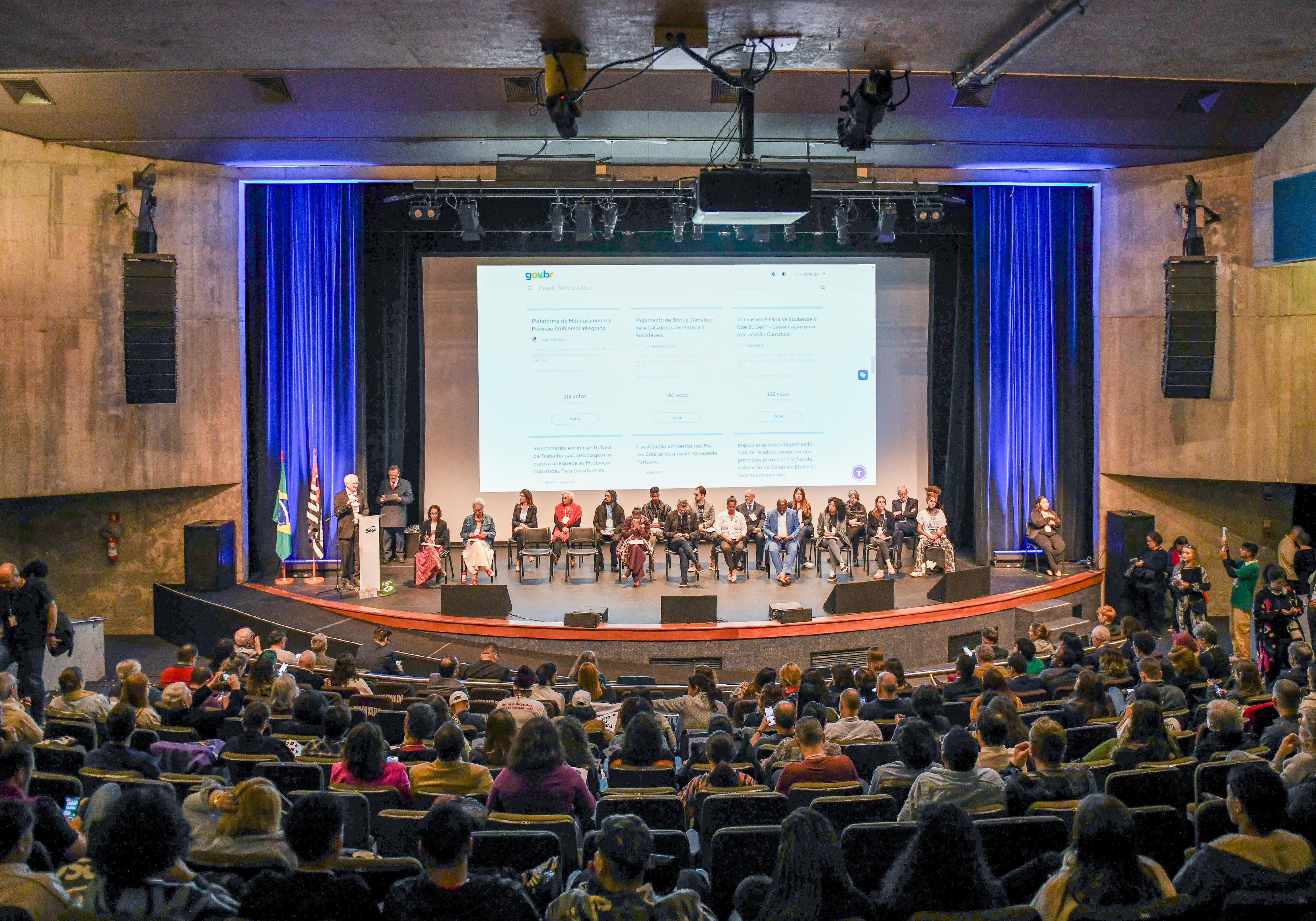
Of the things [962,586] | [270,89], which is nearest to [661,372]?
[962,586]

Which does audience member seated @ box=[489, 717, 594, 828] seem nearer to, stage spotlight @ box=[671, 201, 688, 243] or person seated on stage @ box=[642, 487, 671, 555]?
person seated on stage @ box=[642, 487, 671, 555]

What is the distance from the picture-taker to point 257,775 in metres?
3.57

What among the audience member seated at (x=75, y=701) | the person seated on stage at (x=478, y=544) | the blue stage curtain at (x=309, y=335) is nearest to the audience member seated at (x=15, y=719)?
the audience member seated at (x=75, y=701)

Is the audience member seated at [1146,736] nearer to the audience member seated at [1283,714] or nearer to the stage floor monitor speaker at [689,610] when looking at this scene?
the audience member seated at [1283,714]

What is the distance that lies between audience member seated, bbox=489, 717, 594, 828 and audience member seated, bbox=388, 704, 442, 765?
850mm

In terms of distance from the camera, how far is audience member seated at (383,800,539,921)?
2352 mm

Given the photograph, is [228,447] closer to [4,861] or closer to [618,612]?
[618,612]

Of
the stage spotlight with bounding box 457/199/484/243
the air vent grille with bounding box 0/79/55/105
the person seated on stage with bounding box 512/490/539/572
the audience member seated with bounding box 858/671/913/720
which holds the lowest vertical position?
the audience member seated with bounding box 858/671/913/720

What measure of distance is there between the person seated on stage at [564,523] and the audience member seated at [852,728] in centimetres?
620

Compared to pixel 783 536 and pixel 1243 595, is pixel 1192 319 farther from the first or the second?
pixel 783 536

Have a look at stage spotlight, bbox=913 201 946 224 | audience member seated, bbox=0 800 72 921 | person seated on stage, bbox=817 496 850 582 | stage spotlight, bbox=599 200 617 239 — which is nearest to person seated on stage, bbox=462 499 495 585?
stage spotlight, bbox=599 200 617 239

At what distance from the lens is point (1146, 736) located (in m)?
3.94

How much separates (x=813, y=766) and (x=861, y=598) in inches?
215

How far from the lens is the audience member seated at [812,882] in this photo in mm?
2273
